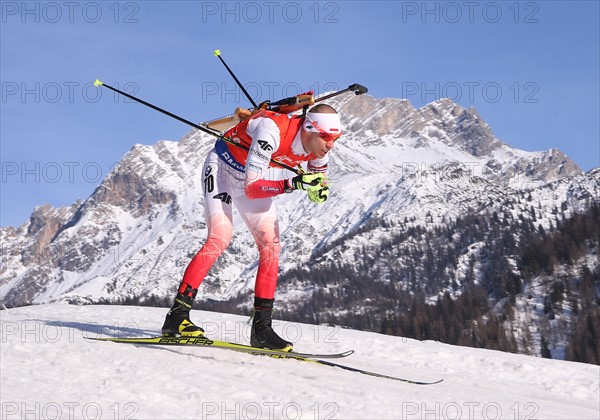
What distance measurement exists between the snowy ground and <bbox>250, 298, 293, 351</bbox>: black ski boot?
56 cm

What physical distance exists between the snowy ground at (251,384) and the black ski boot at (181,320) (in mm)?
212

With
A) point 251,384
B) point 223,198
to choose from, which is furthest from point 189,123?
point 251,384

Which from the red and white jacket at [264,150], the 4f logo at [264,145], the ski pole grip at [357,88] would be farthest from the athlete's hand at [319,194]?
the ski pole grip at [357,88]

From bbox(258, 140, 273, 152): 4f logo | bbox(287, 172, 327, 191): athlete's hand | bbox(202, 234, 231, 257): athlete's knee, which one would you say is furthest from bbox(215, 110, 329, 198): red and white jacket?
bbox(202, 234, 231, 257): athlete's knee

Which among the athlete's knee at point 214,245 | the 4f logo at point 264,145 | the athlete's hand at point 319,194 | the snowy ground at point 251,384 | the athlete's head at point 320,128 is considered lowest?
the snowy ground at point 251,384

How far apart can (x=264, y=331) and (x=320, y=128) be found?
2.64 m

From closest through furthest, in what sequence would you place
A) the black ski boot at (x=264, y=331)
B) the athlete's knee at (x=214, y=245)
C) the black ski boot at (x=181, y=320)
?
the black ski boot at (x=181, y=320), the athlete's knee at (x=214, y=245), the black ski boot at (x=264, y=331)

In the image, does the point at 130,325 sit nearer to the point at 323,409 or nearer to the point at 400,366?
the point at 400,366

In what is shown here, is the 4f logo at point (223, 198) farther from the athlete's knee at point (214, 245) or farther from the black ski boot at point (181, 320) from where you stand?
the black ski boot at point (181, 320)

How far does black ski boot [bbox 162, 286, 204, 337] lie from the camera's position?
8.27 meters

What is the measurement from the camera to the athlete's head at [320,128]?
27.9ft

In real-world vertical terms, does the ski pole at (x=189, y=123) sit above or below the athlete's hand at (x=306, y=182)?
above

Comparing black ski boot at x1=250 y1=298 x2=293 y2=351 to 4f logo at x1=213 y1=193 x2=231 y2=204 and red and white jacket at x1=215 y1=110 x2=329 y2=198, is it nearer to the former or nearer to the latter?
4f logo at x1=213 y1=193 x2=231 y2=204

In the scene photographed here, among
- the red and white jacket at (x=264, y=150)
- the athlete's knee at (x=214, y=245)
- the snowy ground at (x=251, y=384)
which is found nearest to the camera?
the snowy ground at (x=251, y=384)
